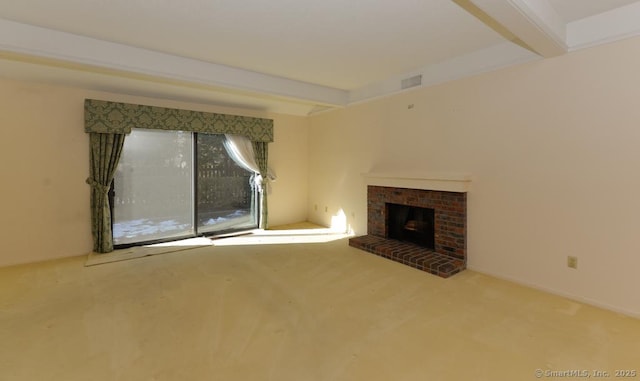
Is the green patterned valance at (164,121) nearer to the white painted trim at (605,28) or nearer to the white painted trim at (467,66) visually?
the white painted trim at (467,66)

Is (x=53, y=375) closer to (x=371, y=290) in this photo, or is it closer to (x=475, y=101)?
(x=371, y=290)

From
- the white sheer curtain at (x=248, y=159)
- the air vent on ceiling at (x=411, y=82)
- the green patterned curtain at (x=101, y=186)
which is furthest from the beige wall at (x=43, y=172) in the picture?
the air vent on ceiling at (x=411, y=82)

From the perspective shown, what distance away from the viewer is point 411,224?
14.7ft

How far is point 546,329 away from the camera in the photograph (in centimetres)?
233

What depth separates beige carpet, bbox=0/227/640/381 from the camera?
1.90 metres

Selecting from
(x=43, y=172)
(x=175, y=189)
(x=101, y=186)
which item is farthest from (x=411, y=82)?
(x=43, y=172)

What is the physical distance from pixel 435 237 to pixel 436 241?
0.05 metres

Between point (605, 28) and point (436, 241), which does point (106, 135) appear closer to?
point (436, 241)

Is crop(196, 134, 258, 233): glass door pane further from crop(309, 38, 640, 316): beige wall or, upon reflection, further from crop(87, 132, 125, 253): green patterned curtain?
crop(309, 38, 640, 316): beige wall

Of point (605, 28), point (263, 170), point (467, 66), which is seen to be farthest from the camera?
point (263, 170)

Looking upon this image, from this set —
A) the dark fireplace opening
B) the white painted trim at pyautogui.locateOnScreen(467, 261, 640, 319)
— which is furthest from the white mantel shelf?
the white painted trim at pyautogui.locateOnScreen(467, 261, 640, 319)

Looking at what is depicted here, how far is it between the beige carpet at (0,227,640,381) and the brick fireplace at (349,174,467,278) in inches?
8.1

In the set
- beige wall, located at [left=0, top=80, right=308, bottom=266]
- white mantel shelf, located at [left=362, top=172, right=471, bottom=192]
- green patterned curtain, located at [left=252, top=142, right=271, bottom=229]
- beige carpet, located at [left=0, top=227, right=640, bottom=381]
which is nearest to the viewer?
beige carpet, located at [left=0, top=227, right=640, bottom=381]

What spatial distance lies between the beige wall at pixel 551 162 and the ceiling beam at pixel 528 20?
31 cm
